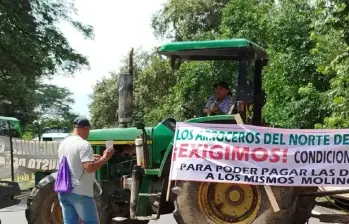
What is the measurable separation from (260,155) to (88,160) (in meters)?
2.20

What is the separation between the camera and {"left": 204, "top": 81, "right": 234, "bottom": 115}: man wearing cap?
832cm

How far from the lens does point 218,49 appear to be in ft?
26.6

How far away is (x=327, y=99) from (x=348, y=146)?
996cm

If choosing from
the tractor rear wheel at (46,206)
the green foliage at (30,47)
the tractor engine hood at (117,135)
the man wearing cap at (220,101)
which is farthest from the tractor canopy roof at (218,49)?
the green foliage at (30,47)

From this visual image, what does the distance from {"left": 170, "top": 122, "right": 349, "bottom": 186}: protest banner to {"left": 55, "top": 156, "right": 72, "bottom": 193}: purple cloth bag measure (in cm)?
156

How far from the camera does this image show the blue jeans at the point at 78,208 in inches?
275

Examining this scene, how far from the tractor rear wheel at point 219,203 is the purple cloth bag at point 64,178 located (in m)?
1.62

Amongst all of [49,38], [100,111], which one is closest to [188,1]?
[49,38]

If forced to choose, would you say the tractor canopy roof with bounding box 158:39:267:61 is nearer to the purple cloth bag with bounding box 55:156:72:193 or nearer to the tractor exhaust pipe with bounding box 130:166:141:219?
the tractor exhaust pipe with bounding box 130:166:141:219

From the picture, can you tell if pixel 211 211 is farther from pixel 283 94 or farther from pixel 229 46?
pixel 283 94

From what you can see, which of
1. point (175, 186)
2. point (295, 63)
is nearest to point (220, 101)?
point (175, 186)

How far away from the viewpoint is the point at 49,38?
26.6 metres

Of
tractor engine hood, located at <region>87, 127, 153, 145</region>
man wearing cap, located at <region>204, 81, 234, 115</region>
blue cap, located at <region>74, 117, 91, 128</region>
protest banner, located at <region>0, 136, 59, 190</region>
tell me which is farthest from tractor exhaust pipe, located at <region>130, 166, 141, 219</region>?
protest banner, located at <region>0, 136, 59, 190</region>

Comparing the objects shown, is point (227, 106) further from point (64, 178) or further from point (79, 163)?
point (64, 178)
